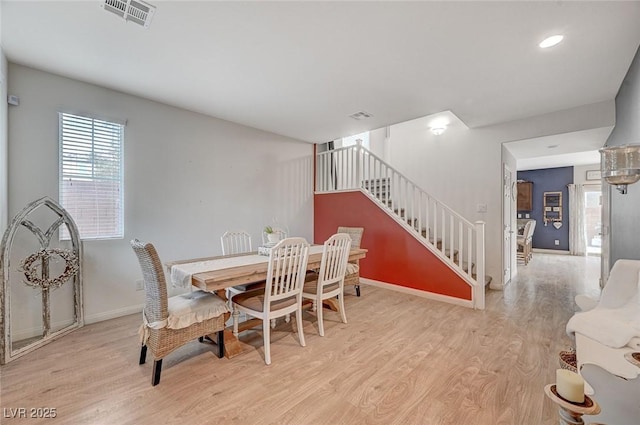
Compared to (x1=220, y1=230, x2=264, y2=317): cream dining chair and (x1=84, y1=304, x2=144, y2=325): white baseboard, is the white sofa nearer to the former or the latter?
(x1=220, y1=230, x2=264, y2=317): cream dining chair

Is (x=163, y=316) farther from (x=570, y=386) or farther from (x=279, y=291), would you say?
(x=570, y=386)

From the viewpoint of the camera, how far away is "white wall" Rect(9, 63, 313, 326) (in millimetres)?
2701

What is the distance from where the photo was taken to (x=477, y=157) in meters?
4.53

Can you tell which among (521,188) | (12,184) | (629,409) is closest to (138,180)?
(12,184)

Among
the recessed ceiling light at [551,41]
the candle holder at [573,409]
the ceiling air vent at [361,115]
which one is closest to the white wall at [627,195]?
the recessed ceiling light at [551,41]

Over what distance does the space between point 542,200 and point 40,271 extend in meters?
11.3

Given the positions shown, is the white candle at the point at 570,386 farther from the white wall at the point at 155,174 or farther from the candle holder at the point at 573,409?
the white wall at the point at 155,174

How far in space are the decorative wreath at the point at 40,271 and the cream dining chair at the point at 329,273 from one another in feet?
7.36

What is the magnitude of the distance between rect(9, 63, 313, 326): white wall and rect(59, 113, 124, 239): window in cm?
8

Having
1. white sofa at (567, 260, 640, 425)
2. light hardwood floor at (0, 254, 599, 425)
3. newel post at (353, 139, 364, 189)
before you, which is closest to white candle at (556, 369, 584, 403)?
white sofa at (567, 260, 640, 425)

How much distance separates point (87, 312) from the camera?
9.81ft

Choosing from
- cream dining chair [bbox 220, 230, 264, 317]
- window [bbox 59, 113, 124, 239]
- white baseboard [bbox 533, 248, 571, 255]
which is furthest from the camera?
white baseboard [bbox 533, 248, 571, 255]

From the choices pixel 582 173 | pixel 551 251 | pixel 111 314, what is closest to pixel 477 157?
pixel 111 314

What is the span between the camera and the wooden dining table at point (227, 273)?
212 centimetres
